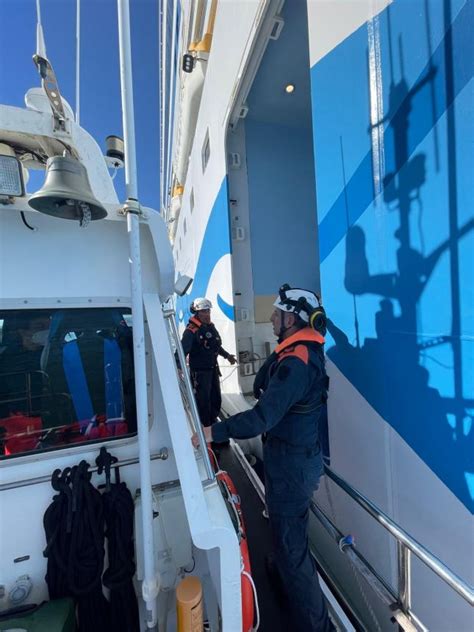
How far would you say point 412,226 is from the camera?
1.26 meters

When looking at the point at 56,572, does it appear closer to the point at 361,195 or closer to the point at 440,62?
the point at 361,195

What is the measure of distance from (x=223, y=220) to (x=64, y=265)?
2448 mm

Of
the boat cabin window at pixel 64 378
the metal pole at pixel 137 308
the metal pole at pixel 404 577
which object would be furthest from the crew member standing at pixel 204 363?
the metal pole at pixel 404 577

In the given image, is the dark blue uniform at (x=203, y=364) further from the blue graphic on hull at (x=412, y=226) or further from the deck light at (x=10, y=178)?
the deck light at (x=10, y=178)

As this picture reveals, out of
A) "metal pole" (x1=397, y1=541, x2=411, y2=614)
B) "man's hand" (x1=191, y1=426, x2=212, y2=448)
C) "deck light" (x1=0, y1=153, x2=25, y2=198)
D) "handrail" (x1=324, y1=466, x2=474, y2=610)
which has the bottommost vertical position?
"metal pole" (x1=397, y1=541, x2=411, y2=614)

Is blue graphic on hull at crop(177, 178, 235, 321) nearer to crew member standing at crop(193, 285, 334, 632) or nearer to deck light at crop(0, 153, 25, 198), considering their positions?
crew member standing at crop(193, 285, 334, 632)

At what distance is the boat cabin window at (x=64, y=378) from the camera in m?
1.42

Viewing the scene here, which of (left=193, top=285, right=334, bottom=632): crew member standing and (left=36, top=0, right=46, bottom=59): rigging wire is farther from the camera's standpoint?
(left=193, top=285, right=334, bottom=632): crew member standing

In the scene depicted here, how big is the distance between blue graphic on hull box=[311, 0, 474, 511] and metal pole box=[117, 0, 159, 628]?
3.58 ft

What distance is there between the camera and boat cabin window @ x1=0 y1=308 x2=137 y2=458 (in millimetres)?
1419

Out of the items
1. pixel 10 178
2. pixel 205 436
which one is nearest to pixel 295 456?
pixel 205 436

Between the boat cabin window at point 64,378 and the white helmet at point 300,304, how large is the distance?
32.8 inches

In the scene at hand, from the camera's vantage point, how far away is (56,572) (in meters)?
1.27

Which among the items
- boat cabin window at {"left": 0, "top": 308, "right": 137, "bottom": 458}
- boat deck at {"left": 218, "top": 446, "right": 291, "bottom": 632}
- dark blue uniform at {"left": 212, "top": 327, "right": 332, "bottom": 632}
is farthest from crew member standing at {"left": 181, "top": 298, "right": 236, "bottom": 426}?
dark blue uniform at {"left": 212, "top": 327, "right": 332, "bottom": 632}
